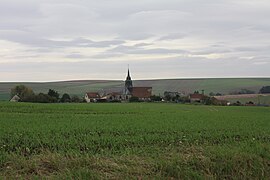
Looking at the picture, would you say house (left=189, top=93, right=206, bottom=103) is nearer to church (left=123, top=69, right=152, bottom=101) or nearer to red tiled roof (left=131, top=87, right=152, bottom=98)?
church (left=123, top=69, right=152, bottom=101)

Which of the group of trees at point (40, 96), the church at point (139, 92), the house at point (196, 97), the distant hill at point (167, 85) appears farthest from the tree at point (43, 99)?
the distant hill at point (167, 85)

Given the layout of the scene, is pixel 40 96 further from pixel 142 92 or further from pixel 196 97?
pixel 142 92

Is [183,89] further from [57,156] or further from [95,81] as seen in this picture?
[57,156]

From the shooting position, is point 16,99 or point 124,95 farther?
point 124,95

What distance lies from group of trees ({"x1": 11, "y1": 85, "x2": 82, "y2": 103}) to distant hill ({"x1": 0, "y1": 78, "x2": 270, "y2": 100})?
32.9m

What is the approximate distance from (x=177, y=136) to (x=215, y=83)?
137586 mm

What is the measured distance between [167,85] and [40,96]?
7902cm

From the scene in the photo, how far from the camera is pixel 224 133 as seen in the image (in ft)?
51.8

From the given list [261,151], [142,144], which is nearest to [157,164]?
[261,151]

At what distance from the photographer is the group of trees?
262 ft

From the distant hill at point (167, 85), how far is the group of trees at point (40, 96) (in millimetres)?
32870

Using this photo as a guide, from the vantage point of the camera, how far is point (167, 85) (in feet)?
500

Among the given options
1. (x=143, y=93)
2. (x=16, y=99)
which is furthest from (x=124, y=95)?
(x=16, y=99)

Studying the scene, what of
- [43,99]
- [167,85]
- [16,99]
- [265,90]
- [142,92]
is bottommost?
[16,99]
